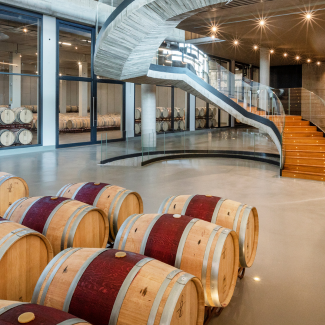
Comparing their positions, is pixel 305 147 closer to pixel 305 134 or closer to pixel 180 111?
pixel 305 134

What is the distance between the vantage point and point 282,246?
4.32m

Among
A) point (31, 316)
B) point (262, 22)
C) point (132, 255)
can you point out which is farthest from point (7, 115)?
point (31, 316)

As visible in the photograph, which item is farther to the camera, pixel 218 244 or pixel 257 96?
pixel 257 96

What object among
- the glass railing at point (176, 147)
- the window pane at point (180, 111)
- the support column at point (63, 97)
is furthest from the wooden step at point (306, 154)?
the support column at point (63, 97)

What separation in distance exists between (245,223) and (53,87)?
1208 centimetres

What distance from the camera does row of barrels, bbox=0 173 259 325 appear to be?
189 cm

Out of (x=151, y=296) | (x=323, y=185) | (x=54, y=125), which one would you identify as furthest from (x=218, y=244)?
(x=54, y=125)

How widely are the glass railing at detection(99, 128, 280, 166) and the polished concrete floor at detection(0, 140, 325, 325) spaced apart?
2.08ft

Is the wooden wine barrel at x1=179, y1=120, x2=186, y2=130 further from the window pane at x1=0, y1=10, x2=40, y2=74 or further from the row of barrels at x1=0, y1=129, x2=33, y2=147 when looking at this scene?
the row of barrels at x1=0, y1=129, x2=33, y2=147

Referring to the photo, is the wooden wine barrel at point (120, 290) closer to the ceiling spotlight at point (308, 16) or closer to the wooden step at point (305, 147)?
the wooden step at point (305, 147)

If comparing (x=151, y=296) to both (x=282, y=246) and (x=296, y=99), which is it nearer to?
(x=282, y=246)

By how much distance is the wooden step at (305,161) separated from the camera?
909cm

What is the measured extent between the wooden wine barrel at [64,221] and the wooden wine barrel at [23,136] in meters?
10.1

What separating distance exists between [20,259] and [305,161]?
8.18 metres
